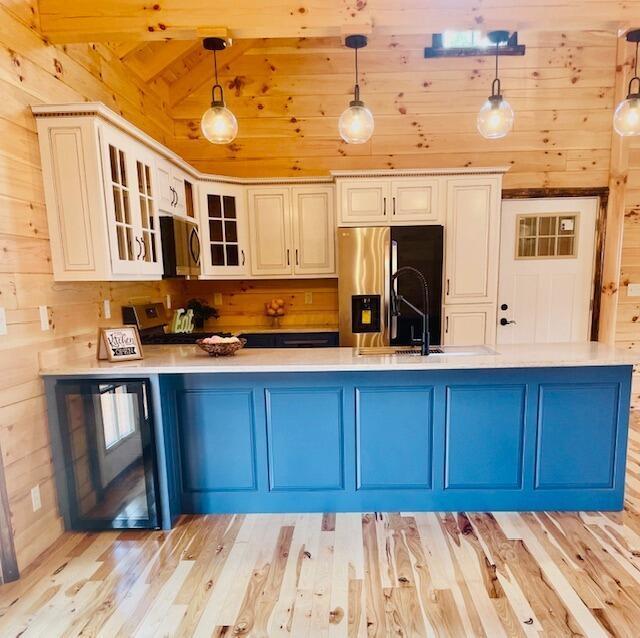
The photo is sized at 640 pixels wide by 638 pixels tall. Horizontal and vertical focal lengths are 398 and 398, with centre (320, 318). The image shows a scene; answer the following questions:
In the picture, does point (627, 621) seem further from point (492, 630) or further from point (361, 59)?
point (361, 59)

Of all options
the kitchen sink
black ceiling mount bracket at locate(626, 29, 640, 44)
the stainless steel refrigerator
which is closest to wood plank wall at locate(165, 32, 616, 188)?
the stainless steel refrigerator

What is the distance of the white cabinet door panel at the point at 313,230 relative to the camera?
146 inches

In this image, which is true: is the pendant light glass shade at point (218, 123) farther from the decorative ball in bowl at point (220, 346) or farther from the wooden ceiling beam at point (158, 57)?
the wooden ceiling beam at point (158, 57)

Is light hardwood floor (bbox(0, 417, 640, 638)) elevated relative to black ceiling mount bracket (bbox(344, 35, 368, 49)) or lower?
lower

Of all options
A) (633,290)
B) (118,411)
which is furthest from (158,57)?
(633,290)

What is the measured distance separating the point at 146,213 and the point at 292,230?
4.77 feet

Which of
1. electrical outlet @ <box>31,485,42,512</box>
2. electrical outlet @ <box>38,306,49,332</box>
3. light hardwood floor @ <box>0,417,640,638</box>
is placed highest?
electrical outlet @ <box>38,306,49,332</box>

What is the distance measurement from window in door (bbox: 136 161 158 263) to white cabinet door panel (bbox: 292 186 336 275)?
1407 millimetres

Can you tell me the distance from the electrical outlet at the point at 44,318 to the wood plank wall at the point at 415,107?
2.48m

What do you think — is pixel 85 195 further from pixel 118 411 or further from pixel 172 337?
pixel 172 337

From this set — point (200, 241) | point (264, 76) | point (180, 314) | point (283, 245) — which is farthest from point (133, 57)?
Result: point (180, 314)

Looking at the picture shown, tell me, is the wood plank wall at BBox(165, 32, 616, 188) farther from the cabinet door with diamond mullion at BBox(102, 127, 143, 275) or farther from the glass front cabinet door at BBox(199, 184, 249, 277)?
the cabinet door with diamond mullion at BBox(102, 127, 143, 275)

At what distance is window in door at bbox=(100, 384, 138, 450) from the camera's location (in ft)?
7.06

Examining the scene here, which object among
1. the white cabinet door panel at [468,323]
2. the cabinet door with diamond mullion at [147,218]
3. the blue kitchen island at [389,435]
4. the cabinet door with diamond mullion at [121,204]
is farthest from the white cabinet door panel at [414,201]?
the cabinet door with diamond mullion at [121,204]
